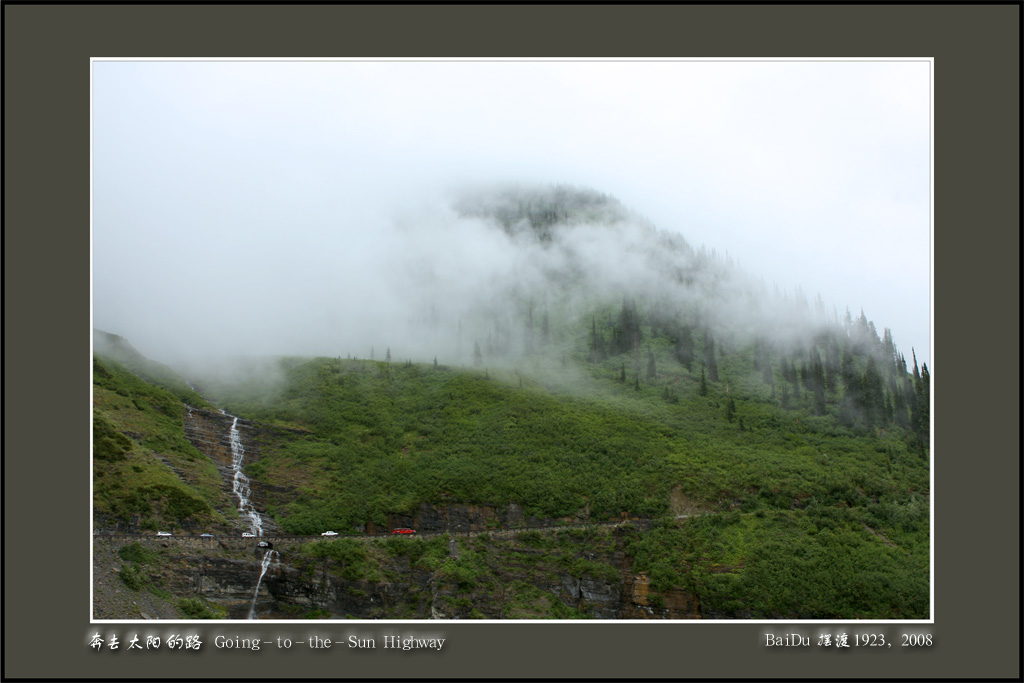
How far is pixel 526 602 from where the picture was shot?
4809 centimetres

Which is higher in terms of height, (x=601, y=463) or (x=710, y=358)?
(x=710, y=358)

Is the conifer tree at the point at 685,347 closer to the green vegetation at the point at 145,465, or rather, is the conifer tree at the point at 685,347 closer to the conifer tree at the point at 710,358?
the conifer tree at the point at 710,358

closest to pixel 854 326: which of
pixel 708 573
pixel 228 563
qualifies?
pixel 708 573

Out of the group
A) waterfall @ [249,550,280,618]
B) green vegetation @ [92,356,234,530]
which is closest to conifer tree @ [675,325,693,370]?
waterfall @ [249,550,280,618]

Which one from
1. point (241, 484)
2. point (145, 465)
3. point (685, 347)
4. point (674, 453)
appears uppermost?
point (685, 347)

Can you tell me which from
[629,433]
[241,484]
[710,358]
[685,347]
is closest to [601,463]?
[629,433]

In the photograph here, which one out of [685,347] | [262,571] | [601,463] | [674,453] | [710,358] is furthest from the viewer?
[685,347]

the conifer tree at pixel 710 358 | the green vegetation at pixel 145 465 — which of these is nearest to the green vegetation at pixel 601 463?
the green vegetation at pixel 145 465

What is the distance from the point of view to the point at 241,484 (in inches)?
2436

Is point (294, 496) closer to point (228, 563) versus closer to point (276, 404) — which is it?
point (228, 563)

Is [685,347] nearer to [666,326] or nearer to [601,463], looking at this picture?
[666,326]

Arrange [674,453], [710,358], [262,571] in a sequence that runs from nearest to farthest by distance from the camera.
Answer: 1. [262,571]
2. [674,453]
3. [710,358]

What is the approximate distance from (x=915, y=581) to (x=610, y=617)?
68.4ft

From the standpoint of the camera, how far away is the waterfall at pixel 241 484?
2254 inches
